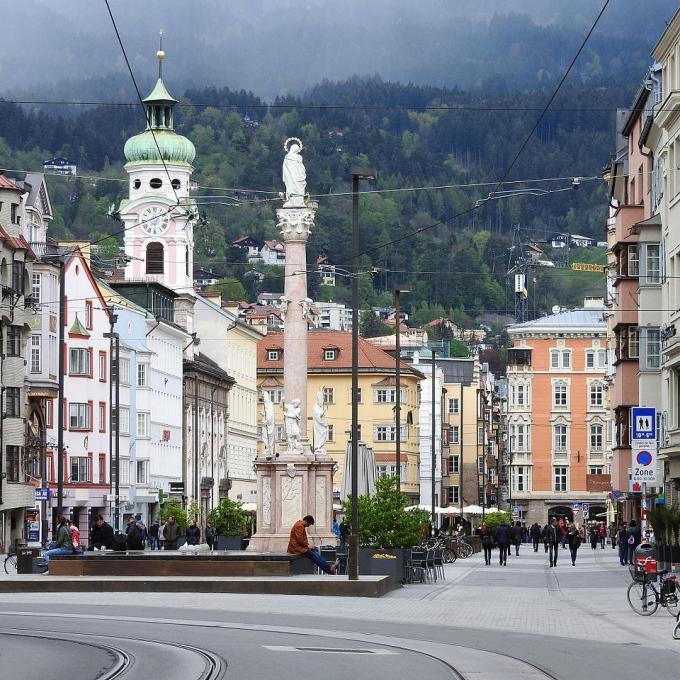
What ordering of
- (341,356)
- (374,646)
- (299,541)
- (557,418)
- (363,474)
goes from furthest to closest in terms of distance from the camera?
(557,418)
(341,356)
(363,474)
(299,541)
(374,646)

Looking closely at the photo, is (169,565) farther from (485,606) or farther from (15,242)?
(15,242)

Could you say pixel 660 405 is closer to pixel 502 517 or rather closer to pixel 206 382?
pixel 502 517

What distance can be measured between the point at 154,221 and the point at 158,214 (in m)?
0.61

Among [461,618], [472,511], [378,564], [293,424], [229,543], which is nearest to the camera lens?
[461,618]

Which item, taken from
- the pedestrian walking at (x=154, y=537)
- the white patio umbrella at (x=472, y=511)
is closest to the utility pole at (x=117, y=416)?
the pedestrian walking at (x=154, y=537)

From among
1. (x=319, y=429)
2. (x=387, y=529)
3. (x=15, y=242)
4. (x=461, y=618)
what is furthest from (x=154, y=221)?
(x=461, y=618)

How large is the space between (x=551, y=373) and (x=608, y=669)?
477 ft

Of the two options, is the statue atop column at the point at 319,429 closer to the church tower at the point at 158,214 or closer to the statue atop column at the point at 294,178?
the statue atop column at the point at 294,178

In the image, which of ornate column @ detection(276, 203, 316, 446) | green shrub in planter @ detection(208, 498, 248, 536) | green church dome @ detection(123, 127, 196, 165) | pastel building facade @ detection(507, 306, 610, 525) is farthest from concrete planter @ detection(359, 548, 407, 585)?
pastel building facade @ detection(507, 306, 610, 525)

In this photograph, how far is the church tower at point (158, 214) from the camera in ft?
483

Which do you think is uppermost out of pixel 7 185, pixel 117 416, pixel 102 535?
pixel 7 185

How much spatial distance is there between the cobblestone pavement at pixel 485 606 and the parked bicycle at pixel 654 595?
0.75 ft

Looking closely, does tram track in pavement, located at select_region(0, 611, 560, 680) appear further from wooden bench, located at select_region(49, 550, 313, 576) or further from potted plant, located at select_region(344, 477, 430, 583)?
potted plant, located at select_region(344, 477, 430, 583)

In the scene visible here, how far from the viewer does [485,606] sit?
3919cm
